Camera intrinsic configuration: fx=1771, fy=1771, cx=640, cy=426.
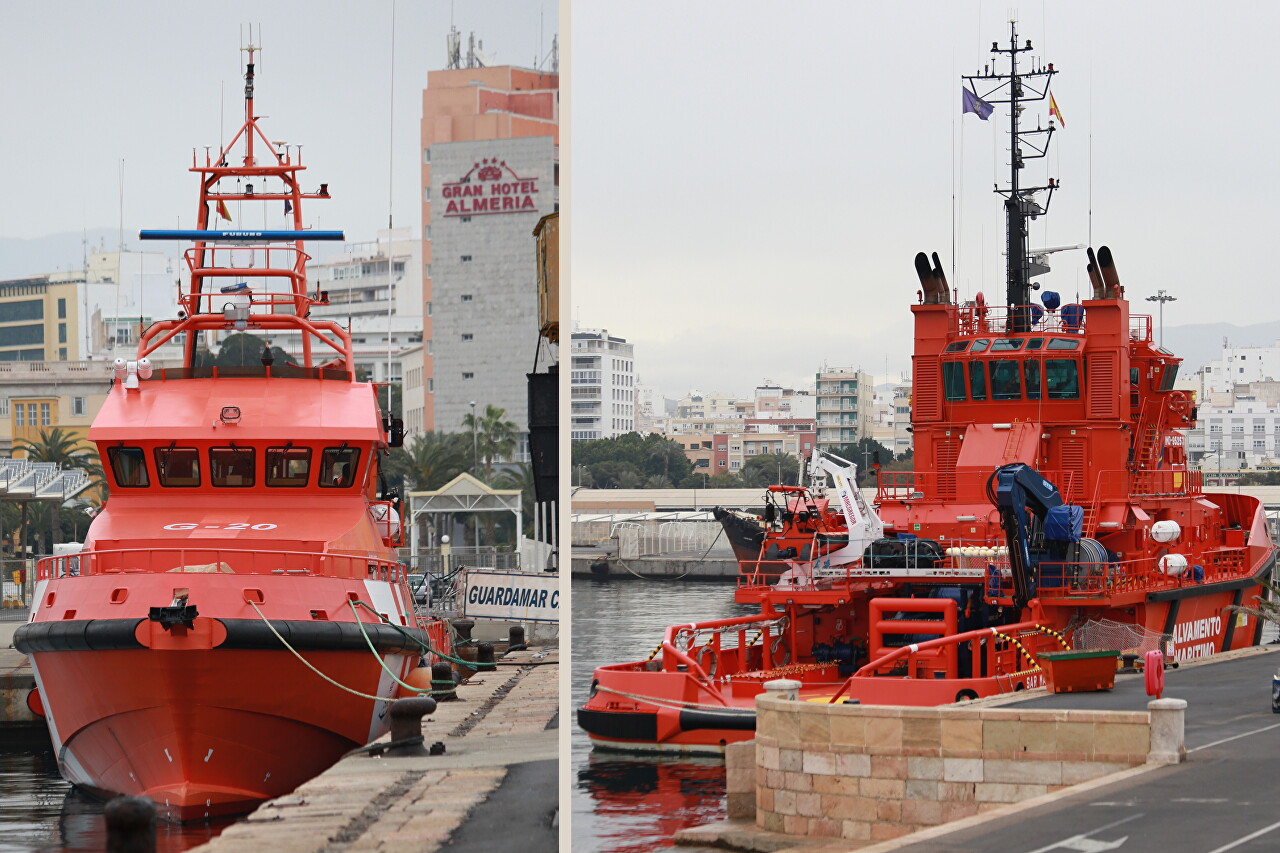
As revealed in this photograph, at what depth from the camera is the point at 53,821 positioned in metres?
20.6

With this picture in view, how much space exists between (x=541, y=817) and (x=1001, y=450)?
18201mm

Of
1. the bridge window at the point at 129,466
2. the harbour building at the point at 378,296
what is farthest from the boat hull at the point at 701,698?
the harbour building at the point at 378,296

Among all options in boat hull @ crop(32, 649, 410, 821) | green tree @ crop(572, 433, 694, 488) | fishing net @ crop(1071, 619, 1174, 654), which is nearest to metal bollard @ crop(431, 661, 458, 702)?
boat hull @ crop(32, 649, 410, 821)

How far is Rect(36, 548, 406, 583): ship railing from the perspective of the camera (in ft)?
68.6

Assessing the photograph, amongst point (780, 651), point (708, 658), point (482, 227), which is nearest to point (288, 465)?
point (708, 658)

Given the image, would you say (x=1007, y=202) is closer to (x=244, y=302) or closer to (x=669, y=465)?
(x=244, y=302)

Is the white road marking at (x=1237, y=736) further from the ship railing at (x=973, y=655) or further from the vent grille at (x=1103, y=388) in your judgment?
the vent grille at (x=1103, y=388)

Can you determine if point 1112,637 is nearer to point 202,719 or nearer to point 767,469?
point 202,719

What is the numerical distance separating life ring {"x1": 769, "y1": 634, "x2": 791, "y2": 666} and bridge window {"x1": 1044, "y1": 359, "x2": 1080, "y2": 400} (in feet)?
22.7

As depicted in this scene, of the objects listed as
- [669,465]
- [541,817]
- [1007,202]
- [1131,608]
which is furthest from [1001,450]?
[669,465]

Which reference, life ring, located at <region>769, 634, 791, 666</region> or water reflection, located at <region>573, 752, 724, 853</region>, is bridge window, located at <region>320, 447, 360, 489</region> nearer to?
water reflection, located at <region>573, 752, 724, 853</region>

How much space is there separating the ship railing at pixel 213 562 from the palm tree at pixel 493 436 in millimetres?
59799

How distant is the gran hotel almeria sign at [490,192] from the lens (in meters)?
97.5

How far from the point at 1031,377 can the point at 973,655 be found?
28.3 ft
